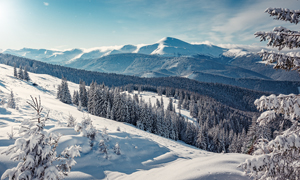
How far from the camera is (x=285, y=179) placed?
4.71m

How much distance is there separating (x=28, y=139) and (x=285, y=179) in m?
8.28

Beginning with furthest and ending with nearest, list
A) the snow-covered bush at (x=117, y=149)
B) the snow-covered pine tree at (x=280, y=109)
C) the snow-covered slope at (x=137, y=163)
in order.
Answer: the snow-covered bush at (x=117, y=149) < the snow-covered slope at (x=137, y=163) < the snow-covered pine tree at (x=280, y=109)

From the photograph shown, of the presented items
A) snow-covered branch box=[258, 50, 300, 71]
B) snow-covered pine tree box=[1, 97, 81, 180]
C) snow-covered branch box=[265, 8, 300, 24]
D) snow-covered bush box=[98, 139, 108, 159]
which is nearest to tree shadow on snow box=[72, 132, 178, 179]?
snow-covered bush box=[98, 139, 108, 159]

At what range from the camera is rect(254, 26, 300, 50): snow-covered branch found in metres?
4.60

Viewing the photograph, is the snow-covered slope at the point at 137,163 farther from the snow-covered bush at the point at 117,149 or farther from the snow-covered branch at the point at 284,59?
the snow-covered branch at the point at 284,59

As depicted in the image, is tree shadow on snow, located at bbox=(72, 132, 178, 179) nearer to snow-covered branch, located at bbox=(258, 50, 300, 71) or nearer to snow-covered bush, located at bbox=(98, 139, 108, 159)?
snow-covered bush, located at bbox=(98, 139, 108, 159)

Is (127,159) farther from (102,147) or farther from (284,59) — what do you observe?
(284,59)

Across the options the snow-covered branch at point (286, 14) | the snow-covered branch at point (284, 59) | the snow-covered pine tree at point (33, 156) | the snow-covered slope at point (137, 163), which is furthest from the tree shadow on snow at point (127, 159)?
the snow-covered branch at point (286, 14)

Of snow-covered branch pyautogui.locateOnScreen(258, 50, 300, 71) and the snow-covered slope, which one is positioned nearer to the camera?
snow-covered branch pyautogui.locateOnScreen(258, 50, 300, 71)

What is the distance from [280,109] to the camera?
4387mm

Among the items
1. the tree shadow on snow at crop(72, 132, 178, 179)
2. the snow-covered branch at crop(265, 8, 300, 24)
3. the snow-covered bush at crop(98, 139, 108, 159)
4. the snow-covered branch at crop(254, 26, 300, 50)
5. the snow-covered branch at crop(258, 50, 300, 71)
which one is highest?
the snow-covered branch at crop(265, 8, 300, 24)

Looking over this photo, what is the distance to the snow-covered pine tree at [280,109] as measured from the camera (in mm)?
4199

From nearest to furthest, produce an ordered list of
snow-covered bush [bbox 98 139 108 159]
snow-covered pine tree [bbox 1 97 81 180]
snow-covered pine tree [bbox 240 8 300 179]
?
1. snow-covered pine tree [bbox 240 8 300 179]
2. snow-covered pine tree [bbox 1 97 81 180]
3. snow-covered bush [bbox 98 139 108 159]

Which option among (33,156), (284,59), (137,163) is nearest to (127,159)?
(137,163)
